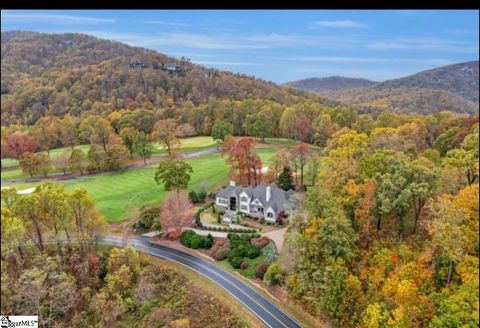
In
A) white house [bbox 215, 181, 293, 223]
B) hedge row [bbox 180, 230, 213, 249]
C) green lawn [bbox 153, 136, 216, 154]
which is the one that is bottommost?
hedge row [bbox 180, 230, 213, 249]

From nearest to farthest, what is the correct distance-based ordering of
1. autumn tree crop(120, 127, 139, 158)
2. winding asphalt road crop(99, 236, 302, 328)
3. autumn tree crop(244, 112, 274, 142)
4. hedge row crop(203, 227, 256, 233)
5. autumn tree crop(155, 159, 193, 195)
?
winding asphalt road crop(99, 236, 302, 328), hedge row crop(203, 227, 256, 233), autumn tree crop(155, 159, 193, 195), autumn tree crop(120, 127, 139, 158), autumn tree crop(244, 112, 274, 142)

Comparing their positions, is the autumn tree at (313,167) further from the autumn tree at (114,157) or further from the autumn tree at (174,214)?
the autumn tree at (114,157)

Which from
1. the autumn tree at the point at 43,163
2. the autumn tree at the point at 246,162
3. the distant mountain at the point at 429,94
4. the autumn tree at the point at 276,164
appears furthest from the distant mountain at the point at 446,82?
the autumn tree at the point at 43,163

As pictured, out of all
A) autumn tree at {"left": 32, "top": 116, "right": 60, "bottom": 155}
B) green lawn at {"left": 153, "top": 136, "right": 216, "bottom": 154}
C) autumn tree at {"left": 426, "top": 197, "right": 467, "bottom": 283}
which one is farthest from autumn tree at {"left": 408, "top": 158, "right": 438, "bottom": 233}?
green lawn at {"left": 153, "top": 136, "right": 216, "bottom": 154}

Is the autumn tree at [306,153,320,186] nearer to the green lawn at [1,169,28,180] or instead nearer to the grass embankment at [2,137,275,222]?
the grass embankment at [2,137,275,222]

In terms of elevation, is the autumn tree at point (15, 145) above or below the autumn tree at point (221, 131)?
above

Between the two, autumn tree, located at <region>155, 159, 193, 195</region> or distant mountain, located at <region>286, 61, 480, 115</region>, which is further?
distant mountain, located at <region>286, 61, 480, 115</region>

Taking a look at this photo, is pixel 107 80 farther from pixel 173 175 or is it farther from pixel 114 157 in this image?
pixel 173 175

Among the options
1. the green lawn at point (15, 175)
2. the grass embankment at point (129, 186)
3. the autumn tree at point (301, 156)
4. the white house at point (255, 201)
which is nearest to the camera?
the green lawn at point (15, 175)
